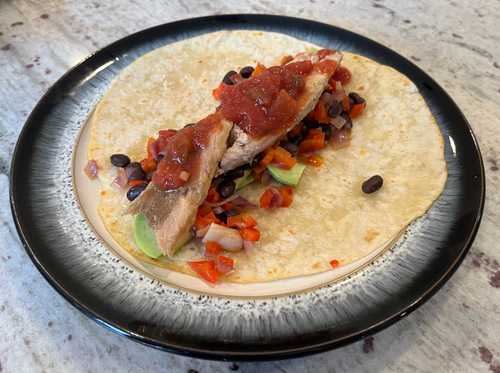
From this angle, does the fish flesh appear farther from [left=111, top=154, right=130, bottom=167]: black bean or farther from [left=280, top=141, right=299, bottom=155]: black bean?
[left=111, top=154, right=130, bottom=167]: black bean

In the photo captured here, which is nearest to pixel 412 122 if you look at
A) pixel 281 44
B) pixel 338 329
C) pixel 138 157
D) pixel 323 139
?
pixel 323 139

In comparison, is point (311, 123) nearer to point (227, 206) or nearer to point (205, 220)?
point (227, 206)

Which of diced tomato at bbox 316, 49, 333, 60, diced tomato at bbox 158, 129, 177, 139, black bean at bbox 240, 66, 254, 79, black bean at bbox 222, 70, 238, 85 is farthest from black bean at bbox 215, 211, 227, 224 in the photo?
diced tomato at bbox 316, 49, 333, 60

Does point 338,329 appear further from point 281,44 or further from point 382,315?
point 281,44

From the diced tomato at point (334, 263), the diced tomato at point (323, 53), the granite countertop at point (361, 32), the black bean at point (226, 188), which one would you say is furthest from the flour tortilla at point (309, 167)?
the granite countertop at point (361, 32)

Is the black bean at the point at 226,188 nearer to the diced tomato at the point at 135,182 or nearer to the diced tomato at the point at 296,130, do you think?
the diced tomato at the point at 135,182
